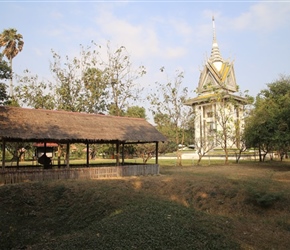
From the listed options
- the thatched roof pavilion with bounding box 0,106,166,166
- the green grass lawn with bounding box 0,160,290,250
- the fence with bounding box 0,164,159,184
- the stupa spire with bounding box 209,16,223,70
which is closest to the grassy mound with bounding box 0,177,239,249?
the green grass lawn with bounding box 0,160,290,250

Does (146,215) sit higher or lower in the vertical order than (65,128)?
lower

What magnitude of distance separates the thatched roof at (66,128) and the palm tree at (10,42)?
24940mm

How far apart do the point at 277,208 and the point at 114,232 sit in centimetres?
597

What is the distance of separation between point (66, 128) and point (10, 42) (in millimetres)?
27319

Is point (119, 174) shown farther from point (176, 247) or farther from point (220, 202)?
point (176, 247)

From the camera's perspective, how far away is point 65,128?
15539 millimetres

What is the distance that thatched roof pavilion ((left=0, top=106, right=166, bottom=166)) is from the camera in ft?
45.7

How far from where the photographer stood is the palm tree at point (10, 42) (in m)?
36.3

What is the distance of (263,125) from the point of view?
21828 millimetres

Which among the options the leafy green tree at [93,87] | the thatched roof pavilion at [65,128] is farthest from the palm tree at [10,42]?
the thatched roof pavilion at [65,128]

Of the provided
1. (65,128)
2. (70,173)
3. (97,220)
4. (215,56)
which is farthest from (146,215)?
(215,56)

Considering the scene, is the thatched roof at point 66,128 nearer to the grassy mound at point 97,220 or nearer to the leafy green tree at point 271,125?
the grassy mound at point 97,220

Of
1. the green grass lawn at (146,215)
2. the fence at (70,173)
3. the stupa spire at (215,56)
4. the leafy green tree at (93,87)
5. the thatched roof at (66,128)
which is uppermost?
the stupa spire at (215,56)

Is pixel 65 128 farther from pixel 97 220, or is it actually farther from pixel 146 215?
pixel 146 215
